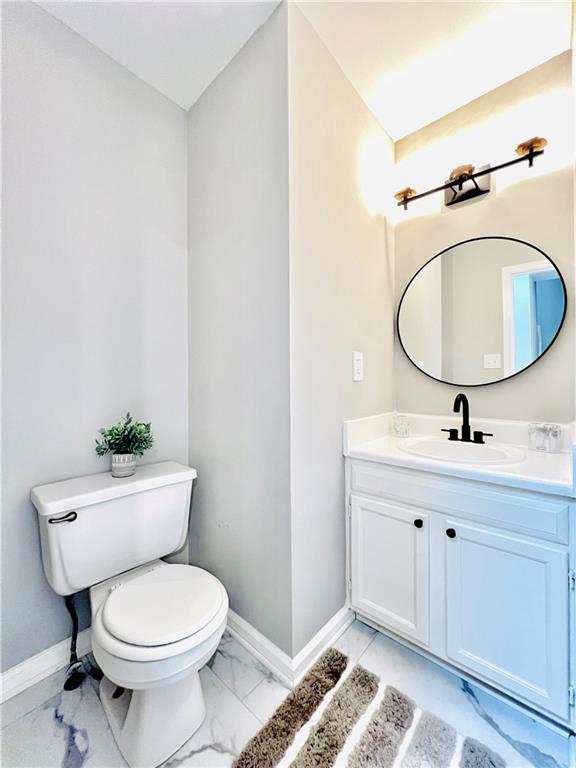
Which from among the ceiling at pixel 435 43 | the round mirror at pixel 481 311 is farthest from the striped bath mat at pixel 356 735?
the ceiling at pixel 435 43

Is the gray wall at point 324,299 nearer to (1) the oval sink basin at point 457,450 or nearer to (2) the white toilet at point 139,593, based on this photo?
(1) the oval sink basin at point 457,450

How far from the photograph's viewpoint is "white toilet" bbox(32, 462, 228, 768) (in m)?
0.92

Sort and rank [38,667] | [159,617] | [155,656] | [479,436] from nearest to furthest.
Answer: [155,656], [159,617], [38,667], [479,436]

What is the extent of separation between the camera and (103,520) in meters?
1.19

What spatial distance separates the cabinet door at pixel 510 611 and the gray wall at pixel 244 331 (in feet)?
2.01

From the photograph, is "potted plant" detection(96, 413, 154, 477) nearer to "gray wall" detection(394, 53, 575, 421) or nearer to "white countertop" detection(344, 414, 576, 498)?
"white countertop" detection(344, 414, 576, 498)

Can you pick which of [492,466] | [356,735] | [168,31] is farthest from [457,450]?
[168,31]

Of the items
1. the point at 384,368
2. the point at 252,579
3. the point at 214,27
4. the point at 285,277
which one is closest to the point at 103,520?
the point at 252,579

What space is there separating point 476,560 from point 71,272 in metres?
1.87

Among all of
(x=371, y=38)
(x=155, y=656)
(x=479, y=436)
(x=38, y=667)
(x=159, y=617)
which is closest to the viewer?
(x=155, y=656)

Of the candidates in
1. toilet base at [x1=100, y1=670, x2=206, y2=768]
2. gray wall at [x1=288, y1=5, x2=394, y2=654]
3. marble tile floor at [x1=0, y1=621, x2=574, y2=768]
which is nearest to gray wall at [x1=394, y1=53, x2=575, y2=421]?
gray wall at [x1=288, y1=5, x2=394, y2=654]

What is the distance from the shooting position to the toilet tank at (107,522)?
112 centimetres

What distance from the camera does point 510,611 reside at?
1062mm

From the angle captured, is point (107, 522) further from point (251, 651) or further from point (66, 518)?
point (251, 651)
